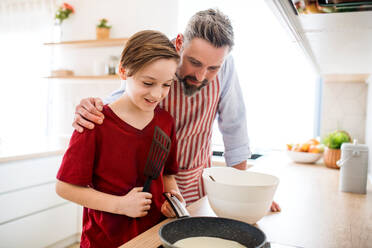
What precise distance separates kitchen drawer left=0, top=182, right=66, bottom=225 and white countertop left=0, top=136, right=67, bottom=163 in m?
0.23

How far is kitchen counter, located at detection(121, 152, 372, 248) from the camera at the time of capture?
2.47 feet

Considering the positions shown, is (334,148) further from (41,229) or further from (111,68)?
(111,68)

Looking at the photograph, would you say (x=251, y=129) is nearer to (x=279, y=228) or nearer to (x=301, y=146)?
(x=301, y=146)

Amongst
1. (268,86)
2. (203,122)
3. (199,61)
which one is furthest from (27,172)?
(268,86)

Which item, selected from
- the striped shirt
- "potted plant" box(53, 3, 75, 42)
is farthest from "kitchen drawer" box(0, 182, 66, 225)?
"potted plant" box(53, 3, 75, 42)

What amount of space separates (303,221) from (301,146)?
1.20 m

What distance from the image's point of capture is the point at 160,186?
95cm

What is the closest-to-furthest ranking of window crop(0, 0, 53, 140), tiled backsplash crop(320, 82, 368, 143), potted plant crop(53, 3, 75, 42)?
tiled backsplash crop(320, 82, 368, 143) < potted plant crop(53, 3, 75, 42) < window crop(0, 0, 53, 140)

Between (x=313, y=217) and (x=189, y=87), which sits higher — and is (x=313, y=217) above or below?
below

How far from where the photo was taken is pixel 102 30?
3.43 metres

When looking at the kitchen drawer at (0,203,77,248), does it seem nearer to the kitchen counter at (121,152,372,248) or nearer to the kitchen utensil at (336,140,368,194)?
the kitchen counter at (121,152,372,248)

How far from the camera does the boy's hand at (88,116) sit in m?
0.83

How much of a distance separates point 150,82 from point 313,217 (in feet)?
1.94

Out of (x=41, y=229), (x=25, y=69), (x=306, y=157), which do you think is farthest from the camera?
(x=25, y=69)
